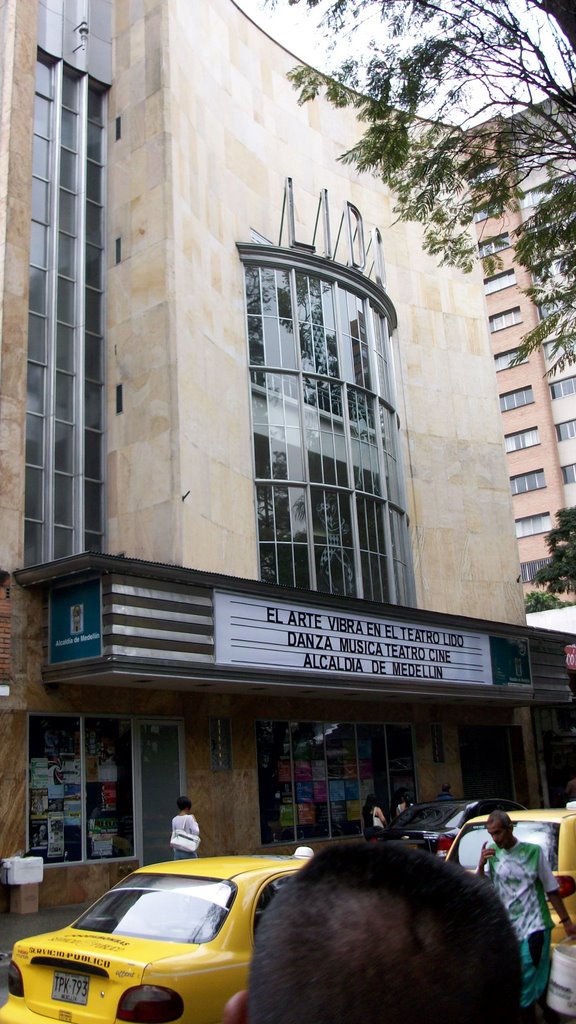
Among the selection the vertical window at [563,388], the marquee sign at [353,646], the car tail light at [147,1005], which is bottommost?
the car tail light at [147,1005]

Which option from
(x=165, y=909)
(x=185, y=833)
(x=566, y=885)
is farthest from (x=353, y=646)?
(x=165, y=909)

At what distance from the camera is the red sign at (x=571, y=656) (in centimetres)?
2846

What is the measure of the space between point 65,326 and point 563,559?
2806 centimetres

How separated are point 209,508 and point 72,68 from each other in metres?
9.71

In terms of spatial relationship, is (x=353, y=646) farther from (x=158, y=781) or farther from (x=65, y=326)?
(x=65, y=326)

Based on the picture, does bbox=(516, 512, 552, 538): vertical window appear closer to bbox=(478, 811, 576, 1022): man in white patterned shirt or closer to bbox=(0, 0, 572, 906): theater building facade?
bbox=(0, 0, 572, 906): theater building facade

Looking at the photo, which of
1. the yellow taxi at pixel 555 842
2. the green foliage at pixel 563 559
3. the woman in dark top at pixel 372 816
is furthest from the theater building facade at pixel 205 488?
the green foliage at pixel 563 559

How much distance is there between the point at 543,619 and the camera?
1507 inches

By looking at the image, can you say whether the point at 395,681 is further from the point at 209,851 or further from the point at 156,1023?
the point at 156,1023

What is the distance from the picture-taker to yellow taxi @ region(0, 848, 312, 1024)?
5.52m

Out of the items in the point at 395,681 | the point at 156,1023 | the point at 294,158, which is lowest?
the point at 156,1023

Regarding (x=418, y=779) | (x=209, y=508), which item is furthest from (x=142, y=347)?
(x=418, y=779)

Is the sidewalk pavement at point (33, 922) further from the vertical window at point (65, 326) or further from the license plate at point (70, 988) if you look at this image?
the vertical window at point (65, 326)

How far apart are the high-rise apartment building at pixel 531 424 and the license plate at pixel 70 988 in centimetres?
5177
